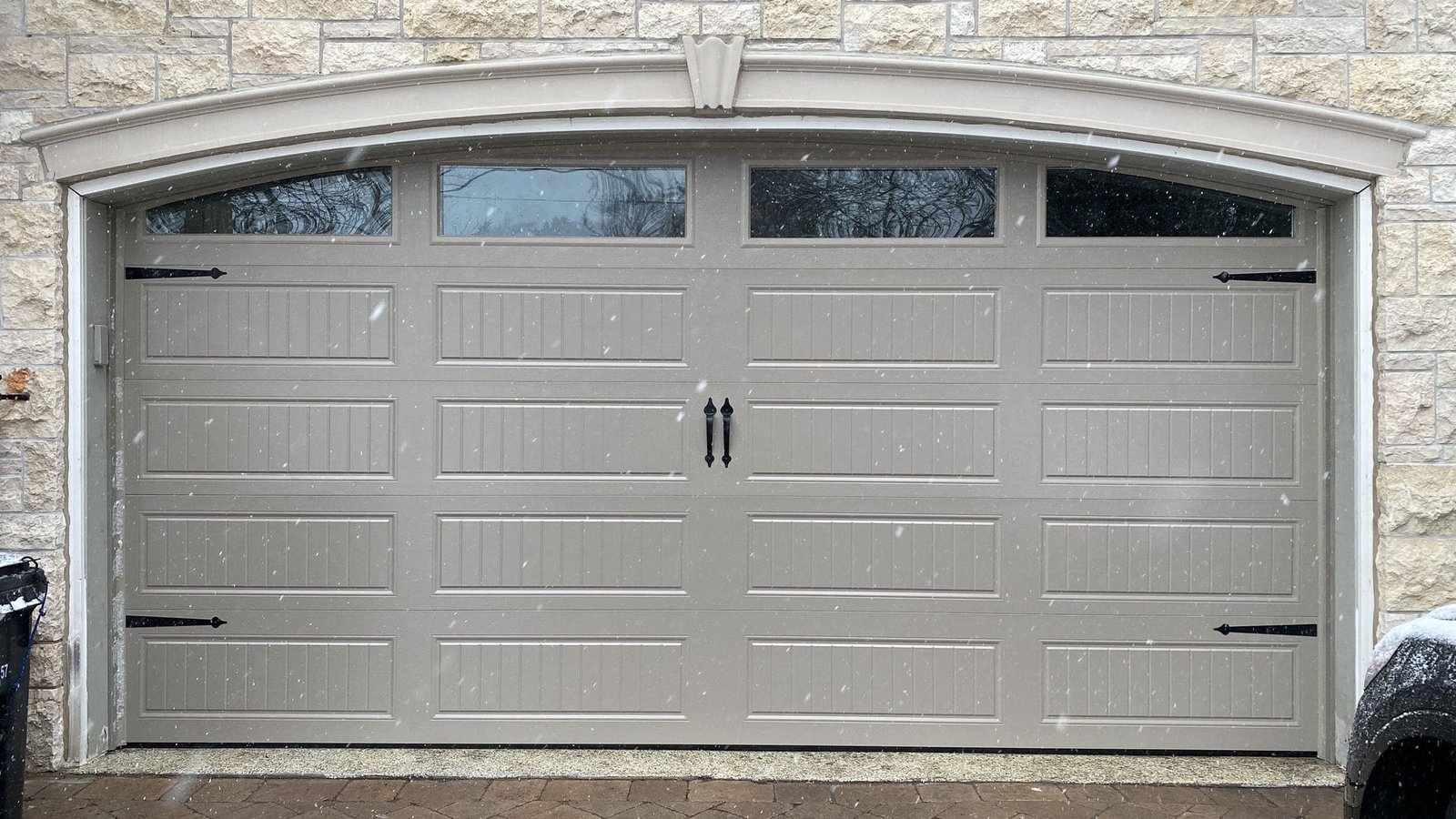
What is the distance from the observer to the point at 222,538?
4445 millimetres

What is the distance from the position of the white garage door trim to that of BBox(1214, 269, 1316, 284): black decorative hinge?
0.35ft

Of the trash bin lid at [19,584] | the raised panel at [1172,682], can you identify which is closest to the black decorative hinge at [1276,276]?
Result: the raised panel at [1172,682]

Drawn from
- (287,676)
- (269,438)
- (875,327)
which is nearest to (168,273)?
(269,438)

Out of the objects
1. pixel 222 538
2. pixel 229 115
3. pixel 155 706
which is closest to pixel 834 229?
pixel 229 115

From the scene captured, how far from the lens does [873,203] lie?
445cm

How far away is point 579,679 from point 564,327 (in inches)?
64.2

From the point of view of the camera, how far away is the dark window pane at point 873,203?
444 centimetres

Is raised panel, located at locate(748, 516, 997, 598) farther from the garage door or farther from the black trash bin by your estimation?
the black trash bin

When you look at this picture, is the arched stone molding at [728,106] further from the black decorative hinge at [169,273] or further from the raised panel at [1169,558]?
the raised panel at [1169,558]

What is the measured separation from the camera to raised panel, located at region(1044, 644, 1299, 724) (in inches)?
172

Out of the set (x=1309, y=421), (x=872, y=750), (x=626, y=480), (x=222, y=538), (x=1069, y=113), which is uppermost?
(x=1069, y=113)

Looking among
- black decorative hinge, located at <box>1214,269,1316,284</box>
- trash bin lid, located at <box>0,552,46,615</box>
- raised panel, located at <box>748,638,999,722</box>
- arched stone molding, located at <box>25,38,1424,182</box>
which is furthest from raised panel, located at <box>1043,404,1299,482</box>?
trash bin lid, located at <box>0,552,46,615</box>

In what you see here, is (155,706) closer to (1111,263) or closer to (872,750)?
(872,750)

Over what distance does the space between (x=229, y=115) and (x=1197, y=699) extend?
5.02 m
